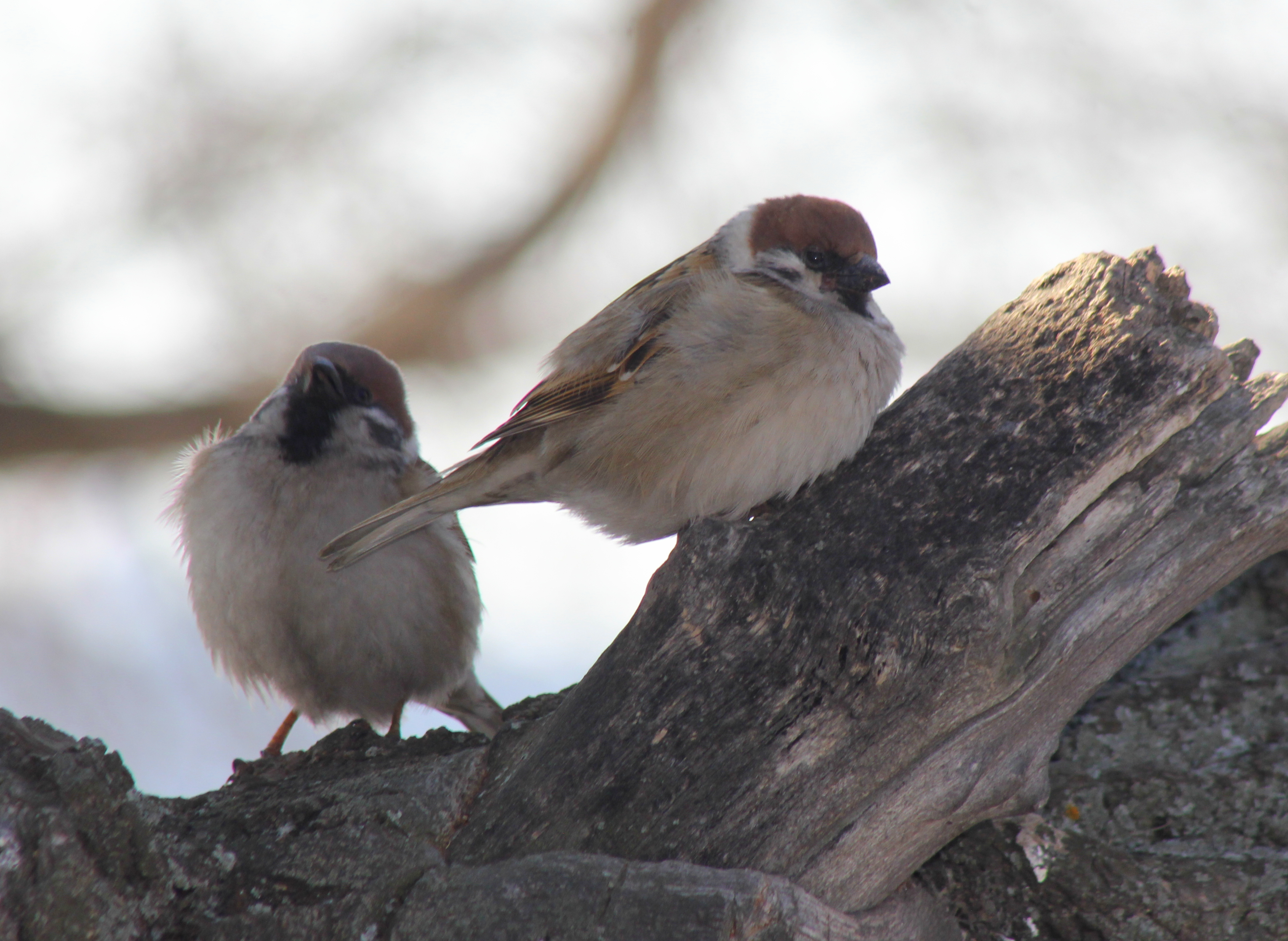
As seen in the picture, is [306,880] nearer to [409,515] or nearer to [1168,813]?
[409,515]

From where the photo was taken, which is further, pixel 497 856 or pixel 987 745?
pixel 987 745

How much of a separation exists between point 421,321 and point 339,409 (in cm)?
136

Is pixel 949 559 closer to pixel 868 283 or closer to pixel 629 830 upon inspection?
pixel 629 830

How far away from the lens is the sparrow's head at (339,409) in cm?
244

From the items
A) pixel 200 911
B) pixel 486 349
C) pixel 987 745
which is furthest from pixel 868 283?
pixel 486 349

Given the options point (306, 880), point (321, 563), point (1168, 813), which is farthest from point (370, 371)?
point (1168, 813)

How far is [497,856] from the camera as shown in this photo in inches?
57.5

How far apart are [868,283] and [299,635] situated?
139 centimetres

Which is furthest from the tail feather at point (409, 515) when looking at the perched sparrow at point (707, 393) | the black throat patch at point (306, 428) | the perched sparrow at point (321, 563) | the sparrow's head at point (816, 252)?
the sparrow's head at point (816, 252)

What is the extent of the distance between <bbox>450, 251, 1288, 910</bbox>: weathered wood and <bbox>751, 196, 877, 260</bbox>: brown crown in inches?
19.1

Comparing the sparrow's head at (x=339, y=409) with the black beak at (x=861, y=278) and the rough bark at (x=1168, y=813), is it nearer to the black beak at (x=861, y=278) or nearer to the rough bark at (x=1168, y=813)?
the black beak at (x=861, y=278)

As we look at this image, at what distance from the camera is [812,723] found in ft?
4.83

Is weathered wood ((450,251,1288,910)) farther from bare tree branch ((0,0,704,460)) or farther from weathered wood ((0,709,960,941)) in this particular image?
bare tree branch ((0,0,704,460))

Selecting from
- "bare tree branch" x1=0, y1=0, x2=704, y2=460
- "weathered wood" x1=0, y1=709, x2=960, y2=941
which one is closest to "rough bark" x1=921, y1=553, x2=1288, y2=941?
"weathered wood" x1=0, y1=709, x2=960, y2=941
